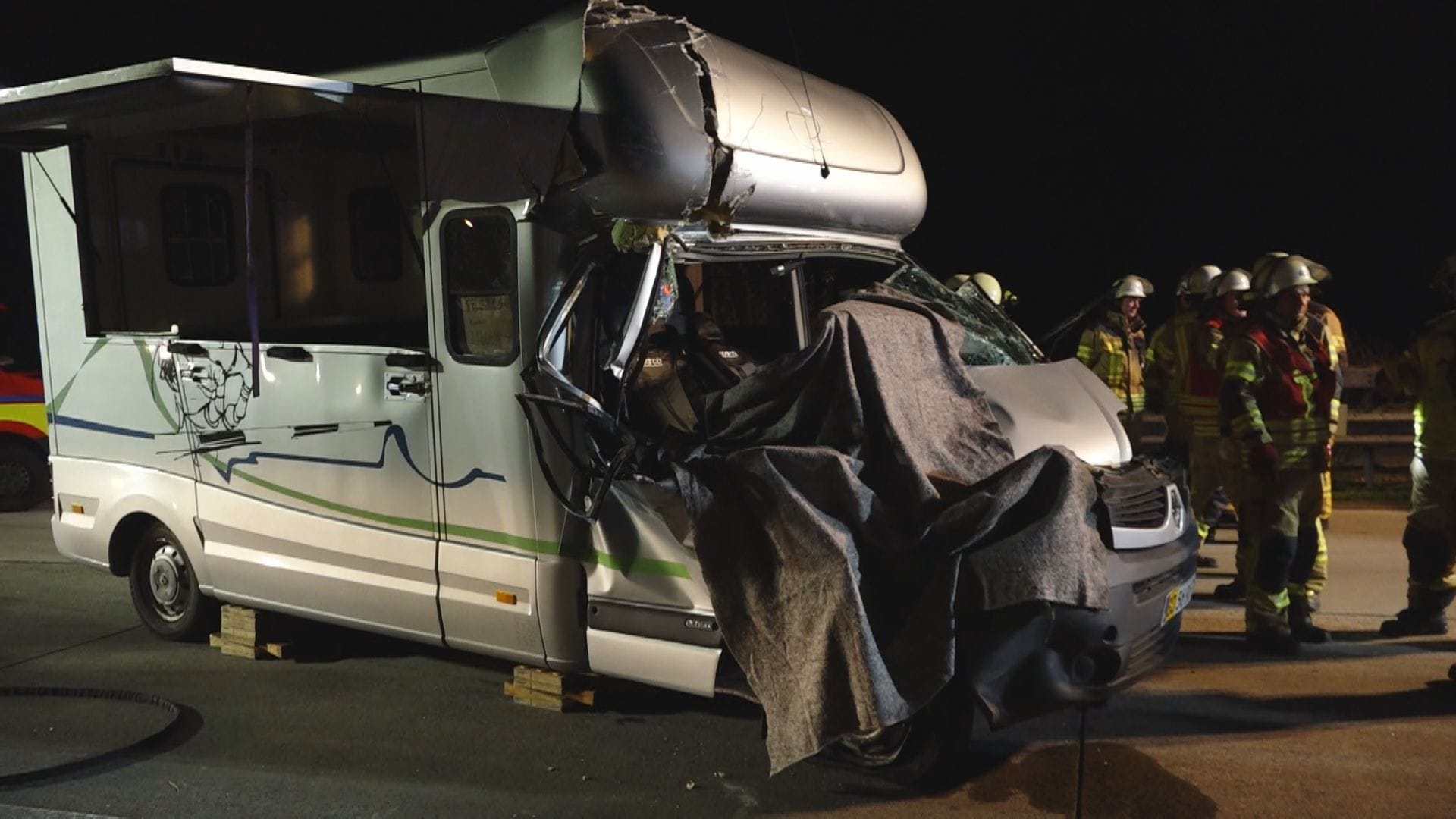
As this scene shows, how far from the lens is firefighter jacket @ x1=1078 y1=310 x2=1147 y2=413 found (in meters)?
9.98

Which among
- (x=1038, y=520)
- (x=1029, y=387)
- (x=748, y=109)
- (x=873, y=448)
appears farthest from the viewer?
(x=1029, y=387)

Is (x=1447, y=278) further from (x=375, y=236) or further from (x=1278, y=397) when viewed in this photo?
(x=375, y=236)

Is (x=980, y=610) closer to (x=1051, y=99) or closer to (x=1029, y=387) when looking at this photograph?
(x=1029, y=387)

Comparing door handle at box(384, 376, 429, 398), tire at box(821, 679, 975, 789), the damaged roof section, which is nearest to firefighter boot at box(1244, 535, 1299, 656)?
tire at box(821, 679, 975, 789)

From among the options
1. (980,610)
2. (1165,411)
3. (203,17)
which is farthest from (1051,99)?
(980,610)

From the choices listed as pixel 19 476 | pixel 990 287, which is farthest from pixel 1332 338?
pixel 19 476

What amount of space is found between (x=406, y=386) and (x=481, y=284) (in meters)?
0.66

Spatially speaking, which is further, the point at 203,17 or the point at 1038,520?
the point at 203,17

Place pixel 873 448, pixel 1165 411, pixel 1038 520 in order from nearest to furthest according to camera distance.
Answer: pixel 1038 520 < pixel 873 448 < pixel 1165 411

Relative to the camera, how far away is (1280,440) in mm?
6805

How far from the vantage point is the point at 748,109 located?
5.18 m

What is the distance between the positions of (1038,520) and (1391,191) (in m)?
30.0

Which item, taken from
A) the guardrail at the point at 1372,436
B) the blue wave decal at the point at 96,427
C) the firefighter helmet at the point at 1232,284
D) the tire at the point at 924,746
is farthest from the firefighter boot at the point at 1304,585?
the blue wave decal at the point at 96,427

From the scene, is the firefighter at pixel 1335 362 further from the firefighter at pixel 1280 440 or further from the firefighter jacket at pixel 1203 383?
the firefighter jacket at pixel 1203 383
